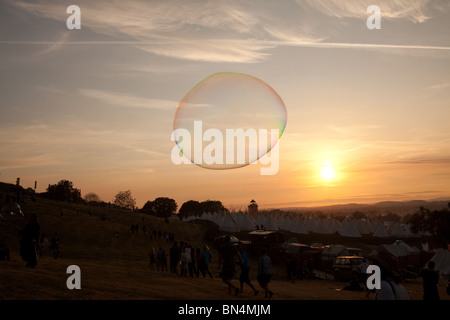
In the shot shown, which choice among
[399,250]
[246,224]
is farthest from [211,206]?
[399,250]

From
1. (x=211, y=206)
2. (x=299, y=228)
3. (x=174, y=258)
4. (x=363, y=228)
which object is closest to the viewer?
(x=174, y=258)

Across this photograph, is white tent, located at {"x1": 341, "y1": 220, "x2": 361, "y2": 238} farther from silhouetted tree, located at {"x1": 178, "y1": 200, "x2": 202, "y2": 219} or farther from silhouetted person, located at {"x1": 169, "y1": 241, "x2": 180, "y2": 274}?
silhouetted tree, located at {"x1": 178, "y1": 200, "x2": 202, "y2": 219}

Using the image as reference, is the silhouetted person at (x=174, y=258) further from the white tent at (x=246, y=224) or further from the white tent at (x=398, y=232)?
the white tent at (x=398, y=232)

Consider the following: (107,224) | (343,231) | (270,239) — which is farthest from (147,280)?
(343,231)

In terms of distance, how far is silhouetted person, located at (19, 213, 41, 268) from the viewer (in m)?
14.9

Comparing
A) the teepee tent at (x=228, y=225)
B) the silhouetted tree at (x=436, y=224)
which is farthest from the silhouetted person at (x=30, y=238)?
the teepee tent at (x=228, y=225)

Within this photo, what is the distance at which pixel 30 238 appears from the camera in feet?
49.0

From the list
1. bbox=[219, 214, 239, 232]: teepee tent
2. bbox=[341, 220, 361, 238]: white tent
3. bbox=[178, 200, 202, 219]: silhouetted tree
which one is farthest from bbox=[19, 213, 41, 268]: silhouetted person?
bbox=[178, 200, 202, 219]: silhouetted tree

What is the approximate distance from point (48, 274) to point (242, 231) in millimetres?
61541

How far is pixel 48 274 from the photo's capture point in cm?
1439

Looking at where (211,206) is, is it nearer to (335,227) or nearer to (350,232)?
(335,227)

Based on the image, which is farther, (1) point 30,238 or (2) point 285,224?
(2) point 285,224
